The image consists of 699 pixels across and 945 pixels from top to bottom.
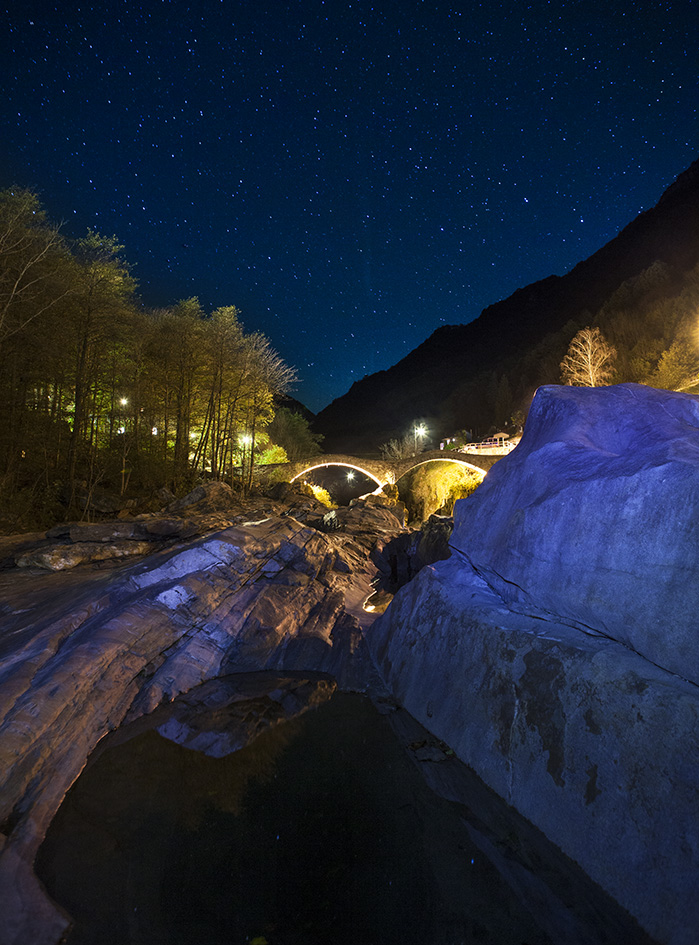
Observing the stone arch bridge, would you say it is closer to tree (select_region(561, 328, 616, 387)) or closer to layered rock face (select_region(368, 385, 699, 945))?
tree (select_region(561, 328, 616, 387))

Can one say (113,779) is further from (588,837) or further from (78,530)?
(78,530)

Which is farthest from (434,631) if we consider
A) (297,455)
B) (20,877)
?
(297,455)

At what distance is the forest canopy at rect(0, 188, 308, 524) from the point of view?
49.3 feet

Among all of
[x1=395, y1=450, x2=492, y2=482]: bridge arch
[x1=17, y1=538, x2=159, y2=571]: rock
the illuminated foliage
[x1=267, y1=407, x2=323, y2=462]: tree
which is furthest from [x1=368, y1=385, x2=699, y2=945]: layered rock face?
[x1=267, y1=407, x2=323, y2=462]: tree

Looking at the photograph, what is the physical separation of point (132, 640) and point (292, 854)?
4066 millimetres

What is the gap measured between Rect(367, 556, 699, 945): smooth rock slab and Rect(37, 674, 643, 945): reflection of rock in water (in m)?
0.27

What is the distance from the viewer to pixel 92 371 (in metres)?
18.8

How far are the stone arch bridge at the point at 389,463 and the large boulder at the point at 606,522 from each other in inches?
1319

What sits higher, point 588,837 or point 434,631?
point 434,631

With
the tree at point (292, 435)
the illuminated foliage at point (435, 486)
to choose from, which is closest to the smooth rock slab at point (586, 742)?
the illuminated foliage at point (435, 486)

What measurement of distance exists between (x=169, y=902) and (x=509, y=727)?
3.38 m

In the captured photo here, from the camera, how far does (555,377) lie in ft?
209

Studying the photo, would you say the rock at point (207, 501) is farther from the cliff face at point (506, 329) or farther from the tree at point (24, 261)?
the cliff face at point (506, 329)

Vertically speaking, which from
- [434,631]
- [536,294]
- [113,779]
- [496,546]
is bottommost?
[113,779]
